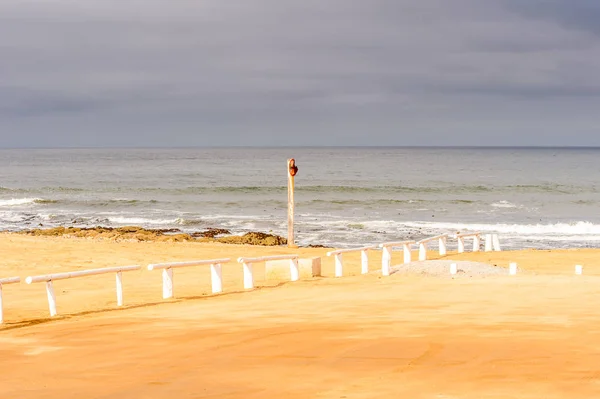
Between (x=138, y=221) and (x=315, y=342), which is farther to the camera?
(x=138, y=221)

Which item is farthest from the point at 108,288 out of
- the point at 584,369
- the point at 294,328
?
the point at 584,369

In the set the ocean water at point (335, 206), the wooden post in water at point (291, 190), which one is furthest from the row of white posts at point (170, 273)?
the ocean water at point (335, 206)

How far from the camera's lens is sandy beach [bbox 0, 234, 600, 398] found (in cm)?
738

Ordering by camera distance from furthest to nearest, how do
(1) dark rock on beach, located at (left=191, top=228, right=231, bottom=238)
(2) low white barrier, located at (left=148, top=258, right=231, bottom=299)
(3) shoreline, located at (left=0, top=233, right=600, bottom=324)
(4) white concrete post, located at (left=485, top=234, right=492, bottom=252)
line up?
1. (1) dark rock on beach, located at (left=191, top=228, right=231, bottom=238)
2. (4) white concrete post, located at (left=485, top=234, right=492, bottom=252)
3. (3) shoreline, located at (left=0, top=233, right=600, bottom=324)
4. (2) low white barrier, located at (left=148, top=258, right=231, bottom=299)

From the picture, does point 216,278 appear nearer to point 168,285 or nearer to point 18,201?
point 168,285

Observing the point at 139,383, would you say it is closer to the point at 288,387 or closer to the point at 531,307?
the point at 288,387

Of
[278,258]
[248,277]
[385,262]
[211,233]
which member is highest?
[278,258]

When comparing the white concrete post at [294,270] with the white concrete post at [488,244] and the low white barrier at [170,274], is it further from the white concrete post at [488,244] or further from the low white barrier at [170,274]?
the white concrete post at [488,244]

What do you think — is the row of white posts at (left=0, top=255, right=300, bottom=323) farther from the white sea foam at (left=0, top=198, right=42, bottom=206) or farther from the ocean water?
the white sea foam at (left=0, top=198, right=42, bottom=206)

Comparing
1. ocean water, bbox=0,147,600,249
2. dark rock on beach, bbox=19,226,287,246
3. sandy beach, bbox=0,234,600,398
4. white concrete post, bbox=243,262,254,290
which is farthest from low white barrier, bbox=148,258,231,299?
ocean water, bbox=0,147,600,249

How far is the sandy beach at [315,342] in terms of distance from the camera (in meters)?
7.38

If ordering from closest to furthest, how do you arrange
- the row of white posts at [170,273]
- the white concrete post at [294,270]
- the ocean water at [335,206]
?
the row of white posts at [170,273]
the white concrete post at [294,270]
the ocean water at [335,206]

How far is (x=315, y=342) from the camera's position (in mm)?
9211

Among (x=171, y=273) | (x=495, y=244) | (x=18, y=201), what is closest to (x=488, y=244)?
(x=495, y=244)
